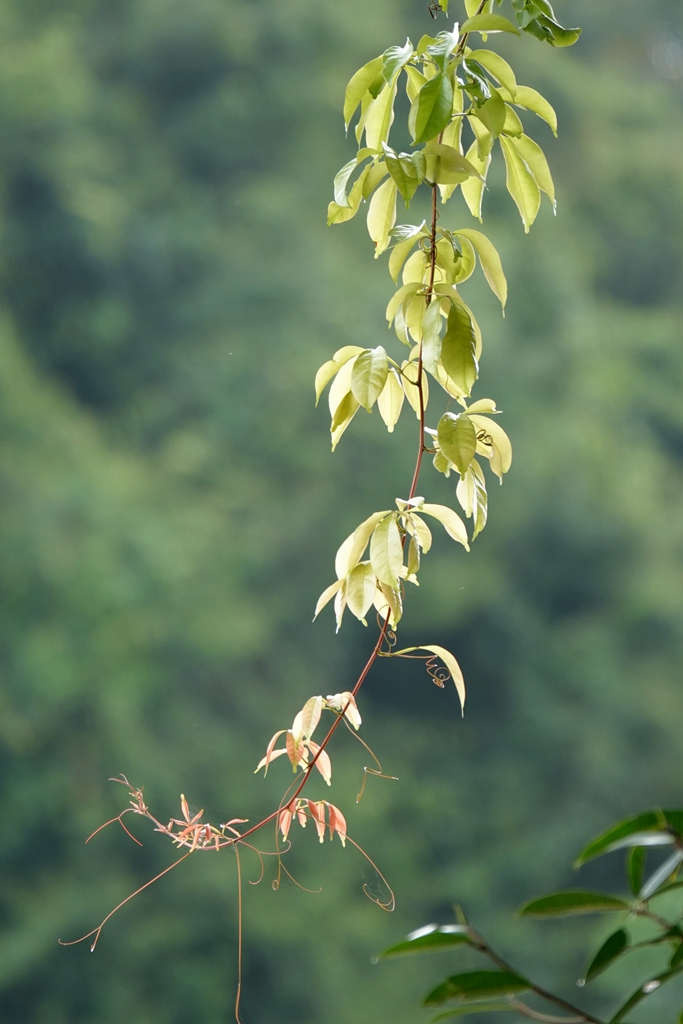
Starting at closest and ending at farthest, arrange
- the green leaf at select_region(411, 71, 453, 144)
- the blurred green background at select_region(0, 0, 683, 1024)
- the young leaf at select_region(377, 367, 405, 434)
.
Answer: the green leaf at select_region(411, 71, 453, 144)
the young leaf at select_region(377, 367, 405, 434)
the blurred green background at select_region(0, 0, 683, 1024)

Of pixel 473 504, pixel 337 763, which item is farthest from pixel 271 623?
pixel 473 504

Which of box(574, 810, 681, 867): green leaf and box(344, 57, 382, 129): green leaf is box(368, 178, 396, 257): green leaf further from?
box(574, 810, 681, 867): green leaf

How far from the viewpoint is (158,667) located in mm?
2836

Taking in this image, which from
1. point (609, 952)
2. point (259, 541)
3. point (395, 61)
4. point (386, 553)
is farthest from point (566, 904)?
point (259, 541)

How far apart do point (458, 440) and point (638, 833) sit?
24cm

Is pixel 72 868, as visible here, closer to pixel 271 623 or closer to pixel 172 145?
pixel 271 623

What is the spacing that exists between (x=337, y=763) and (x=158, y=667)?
1.94 ft

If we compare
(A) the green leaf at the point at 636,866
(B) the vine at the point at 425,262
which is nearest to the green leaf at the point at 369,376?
(B) the vine at the point at 425,262

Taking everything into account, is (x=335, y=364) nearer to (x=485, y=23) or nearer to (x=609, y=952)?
(x=485, y=23)

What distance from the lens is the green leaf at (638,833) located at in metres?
0.22

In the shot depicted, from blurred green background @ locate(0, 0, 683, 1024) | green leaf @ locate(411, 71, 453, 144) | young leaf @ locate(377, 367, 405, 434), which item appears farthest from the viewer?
blurred green background @ locate(0, 0, 683, 1024)

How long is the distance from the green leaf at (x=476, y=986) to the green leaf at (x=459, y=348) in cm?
26

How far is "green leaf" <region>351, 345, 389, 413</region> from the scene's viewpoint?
432 mm

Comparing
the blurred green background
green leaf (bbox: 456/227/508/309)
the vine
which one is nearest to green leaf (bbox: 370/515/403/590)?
the vine
